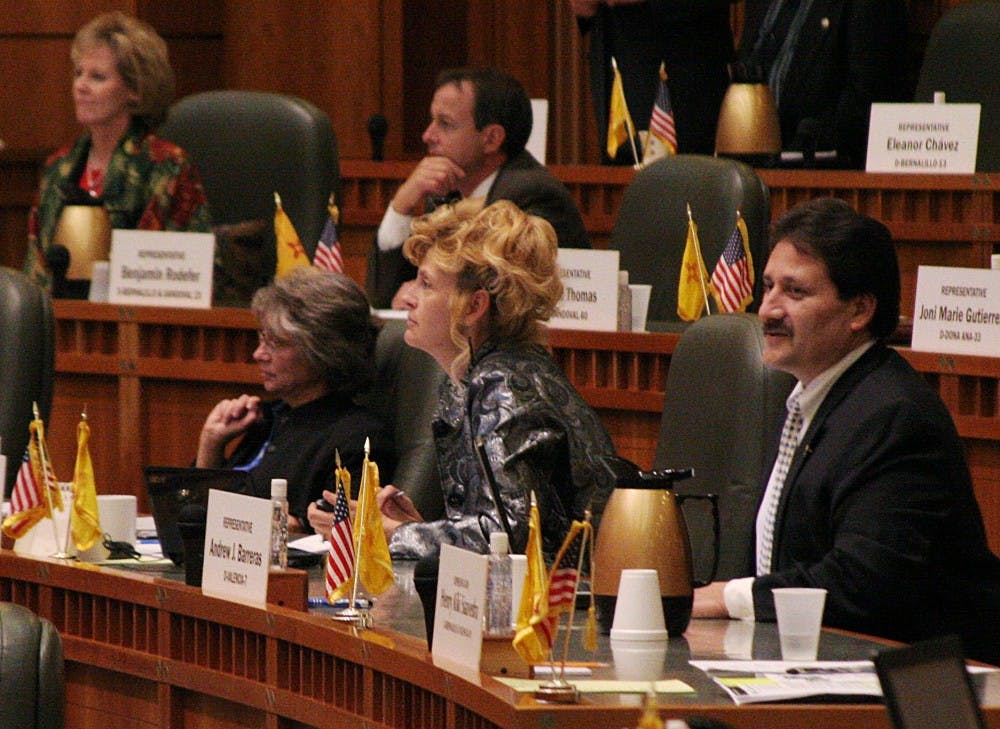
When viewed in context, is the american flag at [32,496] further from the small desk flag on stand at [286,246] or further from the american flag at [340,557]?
the small desk flag on stand at [286,246]

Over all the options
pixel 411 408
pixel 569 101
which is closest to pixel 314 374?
pixel 411 408

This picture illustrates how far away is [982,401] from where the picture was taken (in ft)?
11.6

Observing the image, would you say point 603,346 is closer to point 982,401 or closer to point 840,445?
point 982,401

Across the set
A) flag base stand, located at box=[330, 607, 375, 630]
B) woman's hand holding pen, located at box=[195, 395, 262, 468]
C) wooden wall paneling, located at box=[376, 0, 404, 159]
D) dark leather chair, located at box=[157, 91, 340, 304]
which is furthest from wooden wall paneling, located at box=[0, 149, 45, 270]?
flag base stand, located at box=[330, 607, 375, 630]

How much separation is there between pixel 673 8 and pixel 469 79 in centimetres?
73

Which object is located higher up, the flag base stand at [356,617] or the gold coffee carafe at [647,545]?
the gold coffee carafe at [647,545]

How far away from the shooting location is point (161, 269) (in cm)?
470

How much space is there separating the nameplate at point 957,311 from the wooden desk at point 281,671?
1.13 m

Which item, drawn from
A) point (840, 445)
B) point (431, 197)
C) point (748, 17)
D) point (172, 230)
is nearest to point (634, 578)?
point (840, 445)

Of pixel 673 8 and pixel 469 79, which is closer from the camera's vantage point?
pixel 469 79

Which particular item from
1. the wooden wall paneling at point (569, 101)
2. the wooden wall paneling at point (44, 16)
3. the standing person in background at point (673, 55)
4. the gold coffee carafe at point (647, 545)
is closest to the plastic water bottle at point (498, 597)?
the gold coffee carafe at point (647, 545)

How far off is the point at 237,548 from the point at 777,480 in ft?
2.43

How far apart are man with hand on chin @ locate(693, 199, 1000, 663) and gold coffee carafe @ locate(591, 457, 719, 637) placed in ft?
0.64

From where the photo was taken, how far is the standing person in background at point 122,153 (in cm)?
514
